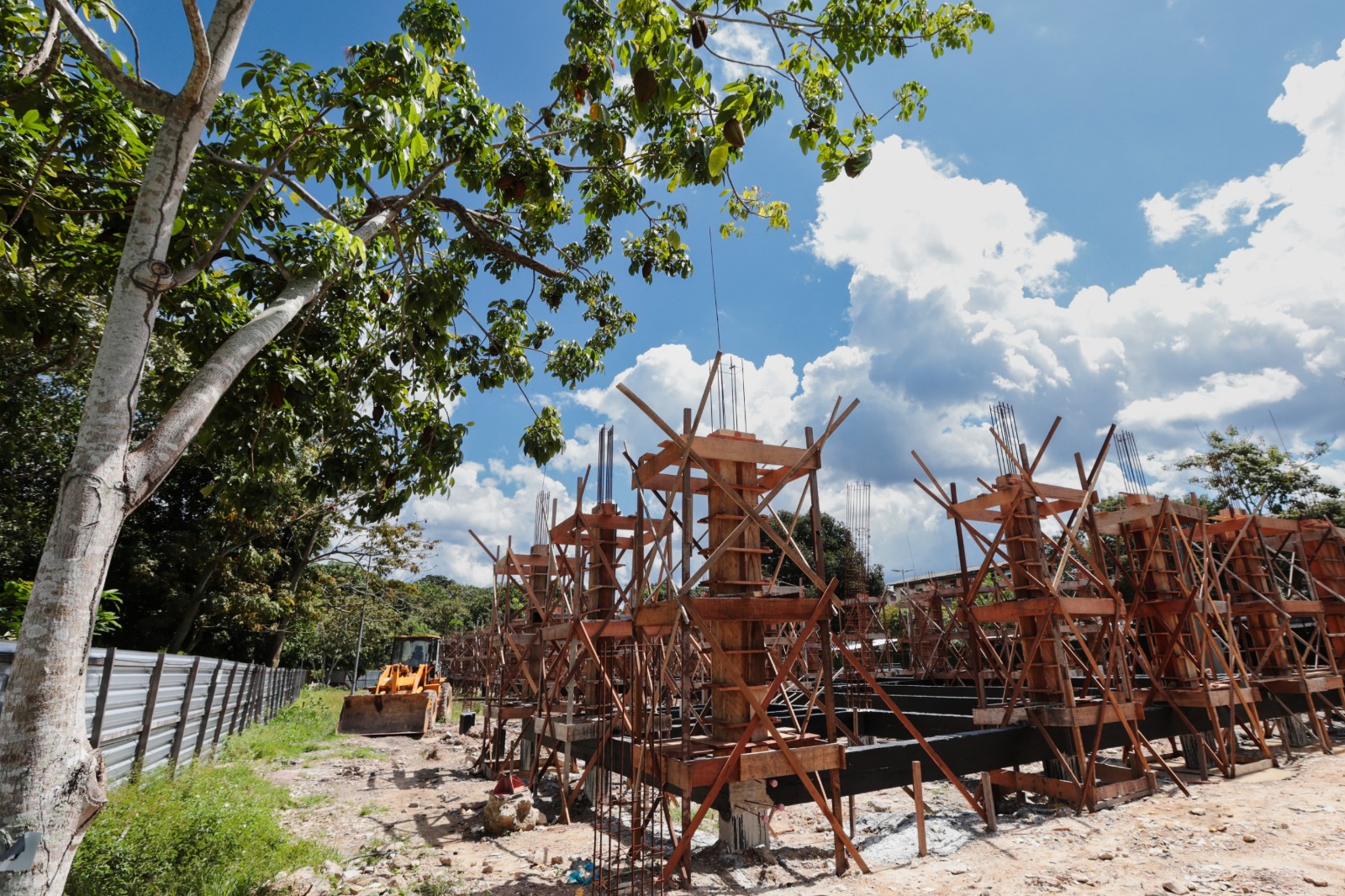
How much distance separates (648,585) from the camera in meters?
7.87

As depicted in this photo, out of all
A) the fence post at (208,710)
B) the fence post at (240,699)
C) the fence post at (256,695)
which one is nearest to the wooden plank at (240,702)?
the fence post at (240,699)

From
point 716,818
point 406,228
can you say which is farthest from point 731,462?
point 716,818

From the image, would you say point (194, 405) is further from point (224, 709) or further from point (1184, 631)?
point (1184, 631)

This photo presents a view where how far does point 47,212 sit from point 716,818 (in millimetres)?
9755

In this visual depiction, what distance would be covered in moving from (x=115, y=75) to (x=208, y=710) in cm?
1129

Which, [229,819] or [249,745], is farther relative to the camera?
[249,745]

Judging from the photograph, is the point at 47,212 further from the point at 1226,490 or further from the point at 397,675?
the point at 1226,490

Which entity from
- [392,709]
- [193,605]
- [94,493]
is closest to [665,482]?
[94,493]

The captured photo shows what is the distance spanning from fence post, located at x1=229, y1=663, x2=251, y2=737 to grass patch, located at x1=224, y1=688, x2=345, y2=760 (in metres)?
0.26

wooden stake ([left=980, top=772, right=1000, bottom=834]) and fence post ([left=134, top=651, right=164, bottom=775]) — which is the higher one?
fence post ([left=134, top=651, right=164, bottom=775])

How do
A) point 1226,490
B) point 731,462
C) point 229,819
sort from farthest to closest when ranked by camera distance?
point 1226,490
point 731,462
point 229,819

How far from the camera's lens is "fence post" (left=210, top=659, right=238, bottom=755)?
12215 millimetres

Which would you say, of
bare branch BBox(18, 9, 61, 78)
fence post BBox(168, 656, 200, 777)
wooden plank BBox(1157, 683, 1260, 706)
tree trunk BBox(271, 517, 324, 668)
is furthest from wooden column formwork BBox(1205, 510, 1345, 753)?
tree trunk BBox(271, 517, 324, 668)

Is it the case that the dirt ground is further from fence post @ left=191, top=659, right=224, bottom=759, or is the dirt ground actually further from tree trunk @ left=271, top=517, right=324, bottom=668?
tree trunk @ left=271, top=517, right=324, bottom=668
